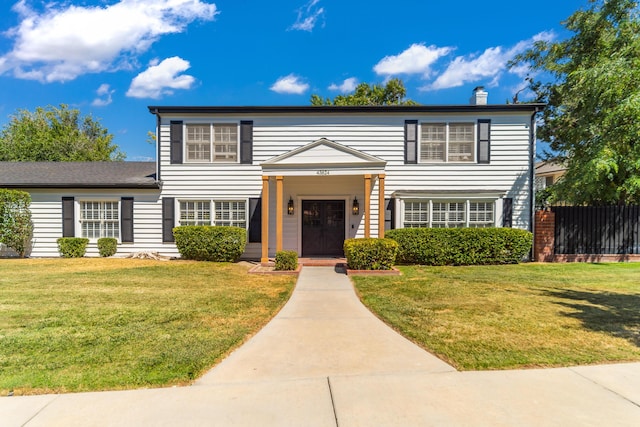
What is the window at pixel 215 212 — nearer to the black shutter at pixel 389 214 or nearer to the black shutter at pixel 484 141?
the black shutter at pixel 389 214

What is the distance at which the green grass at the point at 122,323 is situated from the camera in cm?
300

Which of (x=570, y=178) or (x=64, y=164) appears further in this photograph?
(x=64, y=164)

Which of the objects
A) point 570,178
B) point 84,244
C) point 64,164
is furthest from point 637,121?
point 64,164

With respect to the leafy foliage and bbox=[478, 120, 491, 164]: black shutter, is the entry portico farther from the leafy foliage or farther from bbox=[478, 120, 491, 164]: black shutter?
the leafy foliage

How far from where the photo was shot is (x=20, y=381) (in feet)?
9.37

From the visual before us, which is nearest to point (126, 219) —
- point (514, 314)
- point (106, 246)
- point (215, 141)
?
point (106, 246)

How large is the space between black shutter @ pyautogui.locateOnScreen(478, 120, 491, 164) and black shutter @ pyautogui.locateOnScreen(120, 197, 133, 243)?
483 inches

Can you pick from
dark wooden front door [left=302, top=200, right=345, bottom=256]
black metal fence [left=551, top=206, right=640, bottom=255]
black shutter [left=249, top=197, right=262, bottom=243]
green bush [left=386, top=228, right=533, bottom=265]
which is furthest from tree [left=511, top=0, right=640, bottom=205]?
black shutter [left=249, top=197, right=262, bottom=243]

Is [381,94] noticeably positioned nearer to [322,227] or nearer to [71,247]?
[322,227]

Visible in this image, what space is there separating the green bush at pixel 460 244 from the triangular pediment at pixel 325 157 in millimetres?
2534

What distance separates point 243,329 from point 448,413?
8.95ft

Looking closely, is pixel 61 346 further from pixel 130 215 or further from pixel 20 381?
pixel 130 215

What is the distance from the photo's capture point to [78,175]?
472 inches

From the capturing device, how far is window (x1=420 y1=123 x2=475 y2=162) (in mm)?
11008
